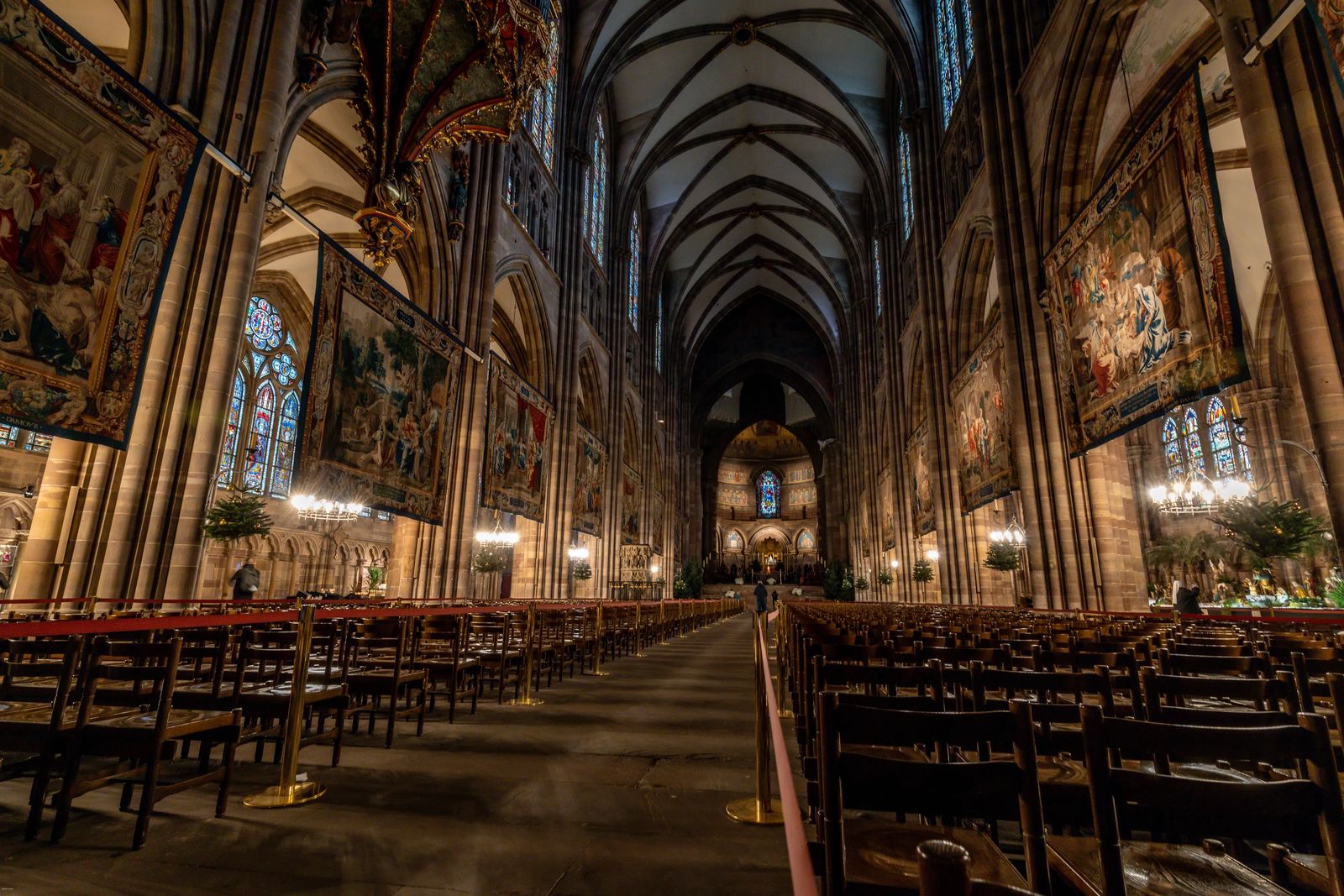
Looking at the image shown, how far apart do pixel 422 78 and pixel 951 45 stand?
14.3 m

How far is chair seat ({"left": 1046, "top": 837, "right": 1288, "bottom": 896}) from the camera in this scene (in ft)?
4.80

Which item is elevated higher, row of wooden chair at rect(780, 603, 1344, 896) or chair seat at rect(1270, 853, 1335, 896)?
row of wooden chair at rect(780, 603, 1344, 896)

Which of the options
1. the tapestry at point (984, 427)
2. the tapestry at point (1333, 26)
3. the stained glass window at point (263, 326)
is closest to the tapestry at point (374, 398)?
the stained glass window at point (263, 326)

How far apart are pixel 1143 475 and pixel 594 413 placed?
64.3 ft

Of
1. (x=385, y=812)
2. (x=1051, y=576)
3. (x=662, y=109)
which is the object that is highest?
(x=662, y=109)

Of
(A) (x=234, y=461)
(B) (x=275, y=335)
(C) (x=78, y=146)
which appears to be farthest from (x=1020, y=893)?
(B) (x=275, y=335)

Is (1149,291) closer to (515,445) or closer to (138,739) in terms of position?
(138,739)

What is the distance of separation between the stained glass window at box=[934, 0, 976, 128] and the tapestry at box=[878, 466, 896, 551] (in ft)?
42.3

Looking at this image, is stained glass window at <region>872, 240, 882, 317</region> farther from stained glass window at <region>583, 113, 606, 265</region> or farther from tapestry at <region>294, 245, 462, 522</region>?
tapestry at <region>294, 245, 462, 522</region>

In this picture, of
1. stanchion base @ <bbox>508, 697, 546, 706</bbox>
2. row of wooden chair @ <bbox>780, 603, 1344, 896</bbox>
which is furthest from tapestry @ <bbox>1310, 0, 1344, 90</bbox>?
stanchion base @ <bbox>508, 697, 546, 706</bbox>

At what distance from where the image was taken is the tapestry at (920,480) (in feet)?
62.6

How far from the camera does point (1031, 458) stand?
1121 cm

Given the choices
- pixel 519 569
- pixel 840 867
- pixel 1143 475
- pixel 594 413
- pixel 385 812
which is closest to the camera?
pixel 840 867

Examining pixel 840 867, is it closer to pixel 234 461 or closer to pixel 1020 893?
pixel 1020 893
